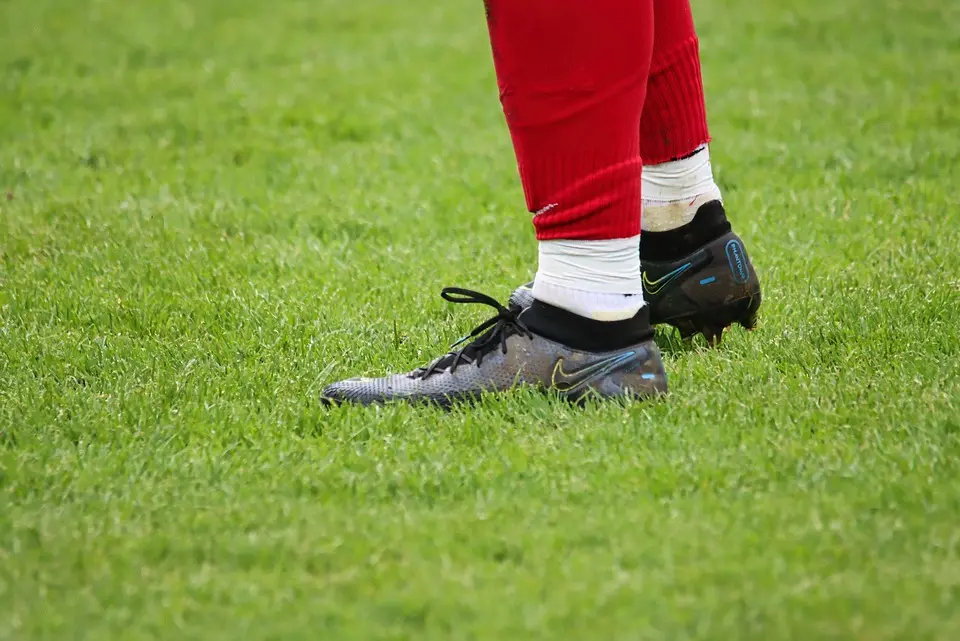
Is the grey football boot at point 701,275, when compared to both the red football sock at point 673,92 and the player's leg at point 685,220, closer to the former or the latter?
the player's leg at point 685,220

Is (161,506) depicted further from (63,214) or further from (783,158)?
(783,158)

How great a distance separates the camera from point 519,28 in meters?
2.09

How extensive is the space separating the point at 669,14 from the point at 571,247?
57cm

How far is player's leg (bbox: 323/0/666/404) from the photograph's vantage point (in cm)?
209

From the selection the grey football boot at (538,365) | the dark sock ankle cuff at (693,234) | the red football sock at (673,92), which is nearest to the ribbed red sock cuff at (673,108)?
the red football sock at (673,92)

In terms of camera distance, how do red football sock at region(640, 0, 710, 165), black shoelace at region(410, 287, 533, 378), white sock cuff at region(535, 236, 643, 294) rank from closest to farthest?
white sock cuff at region(535, 236, 643, 294) → black shoelace at region(410, 287, 533, 378) → red football sock at region(640, 0, 710, 165)

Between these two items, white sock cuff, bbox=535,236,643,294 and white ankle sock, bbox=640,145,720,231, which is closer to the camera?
white sock cuff, bbox=535,236,643,294

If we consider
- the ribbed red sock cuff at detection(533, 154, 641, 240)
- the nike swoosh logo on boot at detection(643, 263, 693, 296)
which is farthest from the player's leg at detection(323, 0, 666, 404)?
the nike swoosh logo on boot at detection(643, 263, 693, 296)

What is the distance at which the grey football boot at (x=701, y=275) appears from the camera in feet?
8.39

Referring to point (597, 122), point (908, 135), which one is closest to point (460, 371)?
point (597, 122)

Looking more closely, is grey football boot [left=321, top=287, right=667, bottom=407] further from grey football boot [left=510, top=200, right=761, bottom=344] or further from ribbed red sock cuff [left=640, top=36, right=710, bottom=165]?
ribbed red sock cuff [left=640, top=36, right=710, bottom=165]

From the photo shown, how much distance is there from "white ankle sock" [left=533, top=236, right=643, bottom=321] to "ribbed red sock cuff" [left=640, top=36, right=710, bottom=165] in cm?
38

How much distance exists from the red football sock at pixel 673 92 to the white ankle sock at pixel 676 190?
0.07 feet

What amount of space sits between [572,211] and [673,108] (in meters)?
0.47
